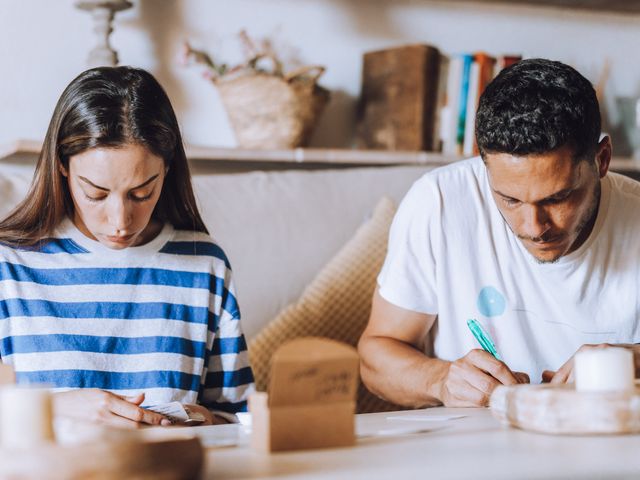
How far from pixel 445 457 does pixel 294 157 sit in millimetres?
1711

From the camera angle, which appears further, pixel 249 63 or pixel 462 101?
pixel 462 101

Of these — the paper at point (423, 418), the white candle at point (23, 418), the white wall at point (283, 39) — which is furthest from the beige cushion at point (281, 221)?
the white candle at point (23, 418)

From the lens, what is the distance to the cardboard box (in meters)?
0.77

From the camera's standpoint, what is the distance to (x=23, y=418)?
0.68 metres

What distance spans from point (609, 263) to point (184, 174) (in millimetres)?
761

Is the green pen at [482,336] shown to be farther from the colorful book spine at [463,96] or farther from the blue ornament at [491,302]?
the colorful book spine at [463,96]

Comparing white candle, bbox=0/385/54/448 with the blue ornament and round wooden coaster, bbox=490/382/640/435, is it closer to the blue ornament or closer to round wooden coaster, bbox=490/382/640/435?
round wooden coaster, bbox=490/382/640/435

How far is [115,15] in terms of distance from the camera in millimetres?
2387

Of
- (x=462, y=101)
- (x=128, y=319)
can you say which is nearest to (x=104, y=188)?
(x=128, y=319)

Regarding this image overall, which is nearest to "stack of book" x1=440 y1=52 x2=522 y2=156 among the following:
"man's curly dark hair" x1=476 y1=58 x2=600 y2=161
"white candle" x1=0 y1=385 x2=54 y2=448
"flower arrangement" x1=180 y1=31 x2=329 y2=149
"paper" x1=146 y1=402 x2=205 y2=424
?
"flower arrangement" x1=180 y1=31 x2=329 y2=149

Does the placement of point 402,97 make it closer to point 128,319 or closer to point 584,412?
point 128,319

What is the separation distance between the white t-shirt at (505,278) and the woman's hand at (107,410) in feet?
1.80

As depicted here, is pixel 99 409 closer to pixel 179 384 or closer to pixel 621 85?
pixel 179 384

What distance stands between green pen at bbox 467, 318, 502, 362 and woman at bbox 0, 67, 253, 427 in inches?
15.5
